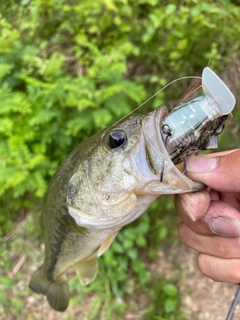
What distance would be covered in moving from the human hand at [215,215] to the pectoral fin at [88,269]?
0.68 m

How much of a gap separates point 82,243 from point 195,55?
6.70ft

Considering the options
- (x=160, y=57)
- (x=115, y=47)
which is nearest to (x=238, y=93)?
(x=160, y=57)

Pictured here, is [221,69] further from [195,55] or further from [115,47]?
[115,47]

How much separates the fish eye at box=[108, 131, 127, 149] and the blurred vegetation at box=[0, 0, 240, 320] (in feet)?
3.82

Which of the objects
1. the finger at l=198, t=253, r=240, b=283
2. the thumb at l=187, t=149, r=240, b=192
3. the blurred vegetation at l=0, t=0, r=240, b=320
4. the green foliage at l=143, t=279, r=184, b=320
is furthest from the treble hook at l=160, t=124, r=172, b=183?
the green foliage at l=143, t=279, r=184, b=320

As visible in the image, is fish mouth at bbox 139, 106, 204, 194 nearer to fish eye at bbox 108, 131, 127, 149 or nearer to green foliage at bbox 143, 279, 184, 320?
fish eye at bbox 108, 131, 127, 149

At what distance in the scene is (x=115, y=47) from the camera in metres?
2.75

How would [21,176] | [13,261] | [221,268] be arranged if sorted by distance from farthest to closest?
1. [13,261]
2. [21,176]
3. [221,268]

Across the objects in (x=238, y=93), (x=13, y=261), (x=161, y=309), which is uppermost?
(x=238, y=93)

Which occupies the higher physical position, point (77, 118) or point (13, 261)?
point (77, 118)

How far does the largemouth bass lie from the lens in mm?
1025

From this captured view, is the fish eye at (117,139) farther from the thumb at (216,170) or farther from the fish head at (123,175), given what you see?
the thumb at (216,170)

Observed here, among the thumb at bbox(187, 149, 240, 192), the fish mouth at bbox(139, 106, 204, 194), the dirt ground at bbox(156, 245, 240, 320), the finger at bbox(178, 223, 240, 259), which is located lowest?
the dirt ground at bbox(156, 245, 240, 320)

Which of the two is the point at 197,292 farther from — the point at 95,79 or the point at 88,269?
the point at 95,79
